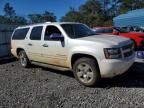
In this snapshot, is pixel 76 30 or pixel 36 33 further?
pixel 36 33

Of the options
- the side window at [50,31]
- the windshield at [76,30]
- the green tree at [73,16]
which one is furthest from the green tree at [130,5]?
the side window at [50,31]

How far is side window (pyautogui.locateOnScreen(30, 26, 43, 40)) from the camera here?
9266mm

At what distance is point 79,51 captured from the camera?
288 inches

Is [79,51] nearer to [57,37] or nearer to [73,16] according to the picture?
[57,37]

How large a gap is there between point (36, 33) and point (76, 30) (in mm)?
1741

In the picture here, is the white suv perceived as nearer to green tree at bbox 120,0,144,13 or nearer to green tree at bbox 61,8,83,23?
green tree at bbox 120,0,144,13

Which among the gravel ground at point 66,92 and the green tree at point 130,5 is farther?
the green tree at point 130,5

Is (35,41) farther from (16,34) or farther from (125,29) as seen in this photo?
(125,29)

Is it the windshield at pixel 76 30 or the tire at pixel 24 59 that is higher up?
the windshield at pixel 76 30

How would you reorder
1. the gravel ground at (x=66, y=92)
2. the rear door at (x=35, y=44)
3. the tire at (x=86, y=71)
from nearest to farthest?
the gravel ground at (x=66, y=92)
the tire at (x=86, y=71)
the rear door at (x=35, y=44)

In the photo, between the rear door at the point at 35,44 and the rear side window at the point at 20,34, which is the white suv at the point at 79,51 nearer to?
the rear door at the point at 35,44

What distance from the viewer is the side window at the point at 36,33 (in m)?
9.27

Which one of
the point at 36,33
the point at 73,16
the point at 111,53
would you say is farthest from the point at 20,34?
the point at 73,16

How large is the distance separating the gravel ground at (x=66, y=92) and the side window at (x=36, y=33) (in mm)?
1305
